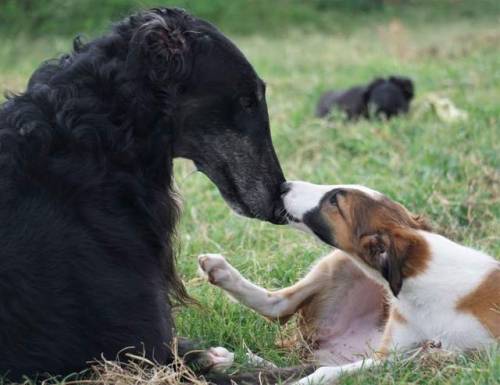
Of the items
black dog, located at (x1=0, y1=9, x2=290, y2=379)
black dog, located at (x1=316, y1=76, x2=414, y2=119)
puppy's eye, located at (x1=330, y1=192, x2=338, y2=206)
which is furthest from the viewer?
black dog, located at (x1=316, y1=76, x2=414, y2=119)

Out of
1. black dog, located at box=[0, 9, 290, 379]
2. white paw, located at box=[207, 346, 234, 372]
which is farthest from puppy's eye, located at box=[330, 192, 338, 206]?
white paw, located at box=[207, 346, 234, 372]

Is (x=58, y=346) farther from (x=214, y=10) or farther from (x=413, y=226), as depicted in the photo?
(x=214, y=10)

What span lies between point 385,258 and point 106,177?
4.33ft

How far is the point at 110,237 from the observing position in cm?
379

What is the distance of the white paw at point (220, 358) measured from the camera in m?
4.08

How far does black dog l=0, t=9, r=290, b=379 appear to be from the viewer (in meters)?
3.67

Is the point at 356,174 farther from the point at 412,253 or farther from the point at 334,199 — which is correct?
the point at 412,253

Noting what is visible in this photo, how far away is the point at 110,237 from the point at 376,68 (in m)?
10.0

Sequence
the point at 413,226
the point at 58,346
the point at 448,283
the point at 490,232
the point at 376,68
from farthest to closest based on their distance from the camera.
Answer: the point at 376,68 < the point at 490,232 < the point at 413,226 < the point at 448,283 < the point at 58,346

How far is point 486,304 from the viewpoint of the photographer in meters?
3.96

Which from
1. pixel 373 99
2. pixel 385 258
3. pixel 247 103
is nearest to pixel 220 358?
pixel 385 258

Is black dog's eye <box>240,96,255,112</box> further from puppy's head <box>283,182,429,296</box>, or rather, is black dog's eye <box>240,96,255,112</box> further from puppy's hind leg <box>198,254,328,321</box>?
puppy's hind leg <box>198,254,328,321</box>

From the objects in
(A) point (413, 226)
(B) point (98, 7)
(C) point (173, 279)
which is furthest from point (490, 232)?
(B) point (98, 7)

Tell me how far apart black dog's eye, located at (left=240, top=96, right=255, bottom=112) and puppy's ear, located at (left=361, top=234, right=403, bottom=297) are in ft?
2.73
